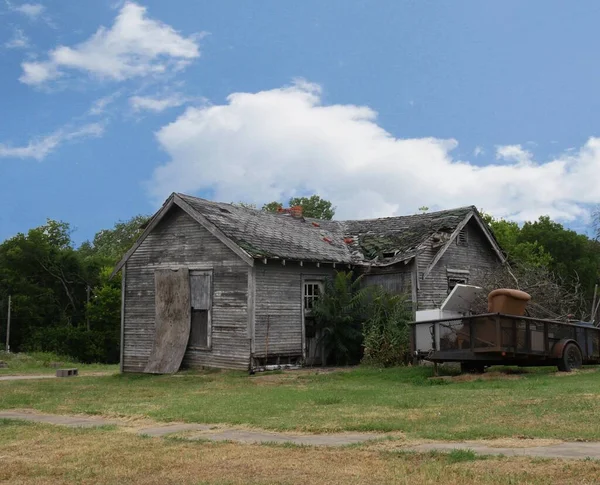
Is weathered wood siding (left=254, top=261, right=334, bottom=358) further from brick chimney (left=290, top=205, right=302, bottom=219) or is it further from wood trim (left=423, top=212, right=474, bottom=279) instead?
brick chimney (left=290, top=205, right=302, bottom=219)

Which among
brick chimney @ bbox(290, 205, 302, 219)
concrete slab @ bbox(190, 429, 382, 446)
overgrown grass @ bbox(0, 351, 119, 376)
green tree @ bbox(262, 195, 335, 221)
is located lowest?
overgrown grass @ bbox(0, 351, 119, 376)

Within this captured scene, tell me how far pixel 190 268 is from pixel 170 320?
194 centimetres

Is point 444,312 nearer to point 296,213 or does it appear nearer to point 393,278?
point 393,278

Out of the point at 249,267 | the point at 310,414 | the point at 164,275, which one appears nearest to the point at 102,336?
the point at 164,275

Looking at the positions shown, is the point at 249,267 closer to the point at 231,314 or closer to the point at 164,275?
the point at 231,314

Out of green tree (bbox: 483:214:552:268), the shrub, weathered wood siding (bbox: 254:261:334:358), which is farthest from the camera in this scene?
green tree (bbox: 483:214:552:268)

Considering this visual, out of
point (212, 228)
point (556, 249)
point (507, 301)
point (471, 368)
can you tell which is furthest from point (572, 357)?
point (556, 249)

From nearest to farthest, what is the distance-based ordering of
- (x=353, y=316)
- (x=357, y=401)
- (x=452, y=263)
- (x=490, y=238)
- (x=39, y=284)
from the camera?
(x=357, y=401)
(x=353, y=316)
(x=452, y=263)
(x=490, y=238)
(x=39, y=284)

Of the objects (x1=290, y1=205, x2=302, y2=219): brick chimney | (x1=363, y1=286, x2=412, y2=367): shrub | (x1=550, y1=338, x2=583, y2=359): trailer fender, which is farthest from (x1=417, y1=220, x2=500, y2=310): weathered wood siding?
(x1=550, y1=338, x2=583, y2=359): trailer fender

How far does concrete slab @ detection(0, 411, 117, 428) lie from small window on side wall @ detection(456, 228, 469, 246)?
17.1 m

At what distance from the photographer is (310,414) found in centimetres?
1245

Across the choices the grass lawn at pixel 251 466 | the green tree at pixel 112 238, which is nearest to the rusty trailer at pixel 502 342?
the grass lawn at pixel 251 466

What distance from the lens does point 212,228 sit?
76.7 feet

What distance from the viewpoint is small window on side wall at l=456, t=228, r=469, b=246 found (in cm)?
2720
